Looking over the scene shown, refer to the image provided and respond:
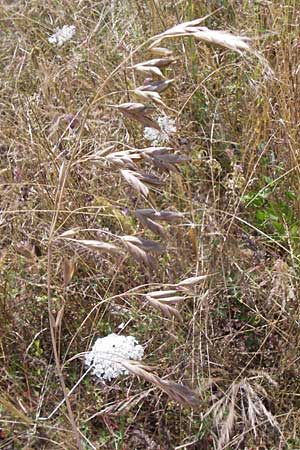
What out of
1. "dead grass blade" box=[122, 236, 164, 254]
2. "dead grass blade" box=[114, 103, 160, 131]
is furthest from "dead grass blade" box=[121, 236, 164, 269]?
"dead grass blade" box=[114, 103, 160, 131]

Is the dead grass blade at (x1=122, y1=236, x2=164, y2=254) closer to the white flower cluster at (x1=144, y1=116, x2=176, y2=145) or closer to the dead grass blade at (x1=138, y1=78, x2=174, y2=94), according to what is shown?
the dead grass blade at (x1=138, y1=78, x2=174, y2=94)

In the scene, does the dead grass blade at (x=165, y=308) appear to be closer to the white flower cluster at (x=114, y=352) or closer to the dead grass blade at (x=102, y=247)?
the dead grass blade at (x=102, y=247)

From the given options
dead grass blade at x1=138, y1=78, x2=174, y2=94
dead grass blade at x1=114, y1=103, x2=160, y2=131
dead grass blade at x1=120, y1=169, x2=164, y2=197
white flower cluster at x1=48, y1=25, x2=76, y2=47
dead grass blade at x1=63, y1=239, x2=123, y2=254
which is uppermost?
dead grass blade at x1=138, y1=78, x2=174, y2=94

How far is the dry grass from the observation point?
1.46 meters

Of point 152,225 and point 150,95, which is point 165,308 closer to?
point 152,225

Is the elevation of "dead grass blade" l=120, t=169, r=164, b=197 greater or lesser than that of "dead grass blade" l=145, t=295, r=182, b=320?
greater

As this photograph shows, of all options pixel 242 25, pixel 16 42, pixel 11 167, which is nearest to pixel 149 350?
pixel 11 167

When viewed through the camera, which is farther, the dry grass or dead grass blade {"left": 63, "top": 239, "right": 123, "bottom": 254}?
the dry grass

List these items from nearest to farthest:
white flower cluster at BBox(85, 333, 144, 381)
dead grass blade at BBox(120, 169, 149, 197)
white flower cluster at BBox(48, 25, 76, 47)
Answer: dead grass blade at BBox(120, 169, 149, 197) → white flower cluster at BBox(85, 333, 144, 381) → white flower cluster at BBox(48, 25, 76, 47)

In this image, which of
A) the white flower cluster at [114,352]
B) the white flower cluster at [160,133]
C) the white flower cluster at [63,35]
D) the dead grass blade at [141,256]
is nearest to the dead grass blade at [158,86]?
the dead grass blade at [141,256]

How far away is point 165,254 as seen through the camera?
5.78ft

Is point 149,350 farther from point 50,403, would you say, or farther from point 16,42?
point 16,42

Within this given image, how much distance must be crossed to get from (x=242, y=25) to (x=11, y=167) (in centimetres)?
83

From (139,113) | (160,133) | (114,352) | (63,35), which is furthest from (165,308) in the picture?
(63,35)
